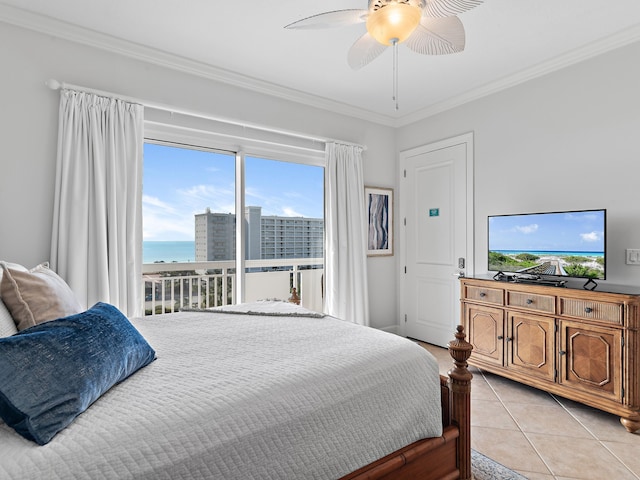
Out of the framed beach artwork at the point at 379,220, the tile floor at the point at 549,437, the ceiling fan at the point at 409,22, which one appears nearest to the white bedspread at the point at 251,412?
the tile floor at the point at 549,437

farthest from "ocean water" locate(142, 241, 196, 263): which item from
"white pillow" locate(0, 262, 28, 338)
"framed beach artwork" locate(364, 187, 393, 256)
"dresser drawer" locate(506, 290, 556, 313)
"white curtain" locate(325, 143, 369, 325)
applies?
"dresser drawer" locate(506, 290, 556, 313)

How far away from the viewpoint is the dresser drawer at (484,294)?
3.04 meters

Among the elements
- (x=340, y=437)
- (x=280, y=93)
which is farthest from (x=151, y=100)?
(x=340, y=437)

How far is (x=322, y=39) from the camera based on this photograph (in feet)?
9.02

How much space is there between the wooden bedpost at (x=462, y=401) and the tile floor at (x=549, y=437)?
0.56 meters

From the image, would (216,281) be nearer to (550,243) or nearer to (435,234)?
(435,234)

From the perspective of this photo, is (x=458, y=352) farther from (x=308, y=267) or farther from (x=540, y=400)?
A: (x=308, y=267)

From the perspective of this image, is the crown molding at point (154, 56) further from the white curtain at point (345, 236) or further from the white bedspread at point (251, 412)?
the white bedspread at point (251, 412)

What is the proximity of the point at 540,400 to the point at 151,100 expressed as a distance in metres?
3.89

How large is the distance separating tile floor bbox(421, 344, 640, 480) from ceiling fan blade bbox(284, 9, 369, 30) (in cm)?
255

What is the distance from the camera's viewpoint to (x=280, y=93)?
3.61 metres

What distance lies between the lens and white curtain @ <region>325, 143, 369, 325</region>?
3949mm

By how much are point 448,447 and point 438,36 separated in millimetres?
2072

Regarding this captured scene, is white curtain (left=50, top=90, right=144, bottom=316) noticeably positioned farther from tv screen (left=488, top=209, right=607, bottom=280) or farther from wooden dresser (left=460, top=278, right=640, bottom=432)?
tv screen (left=488, top=209, right=607, bottom=280)
